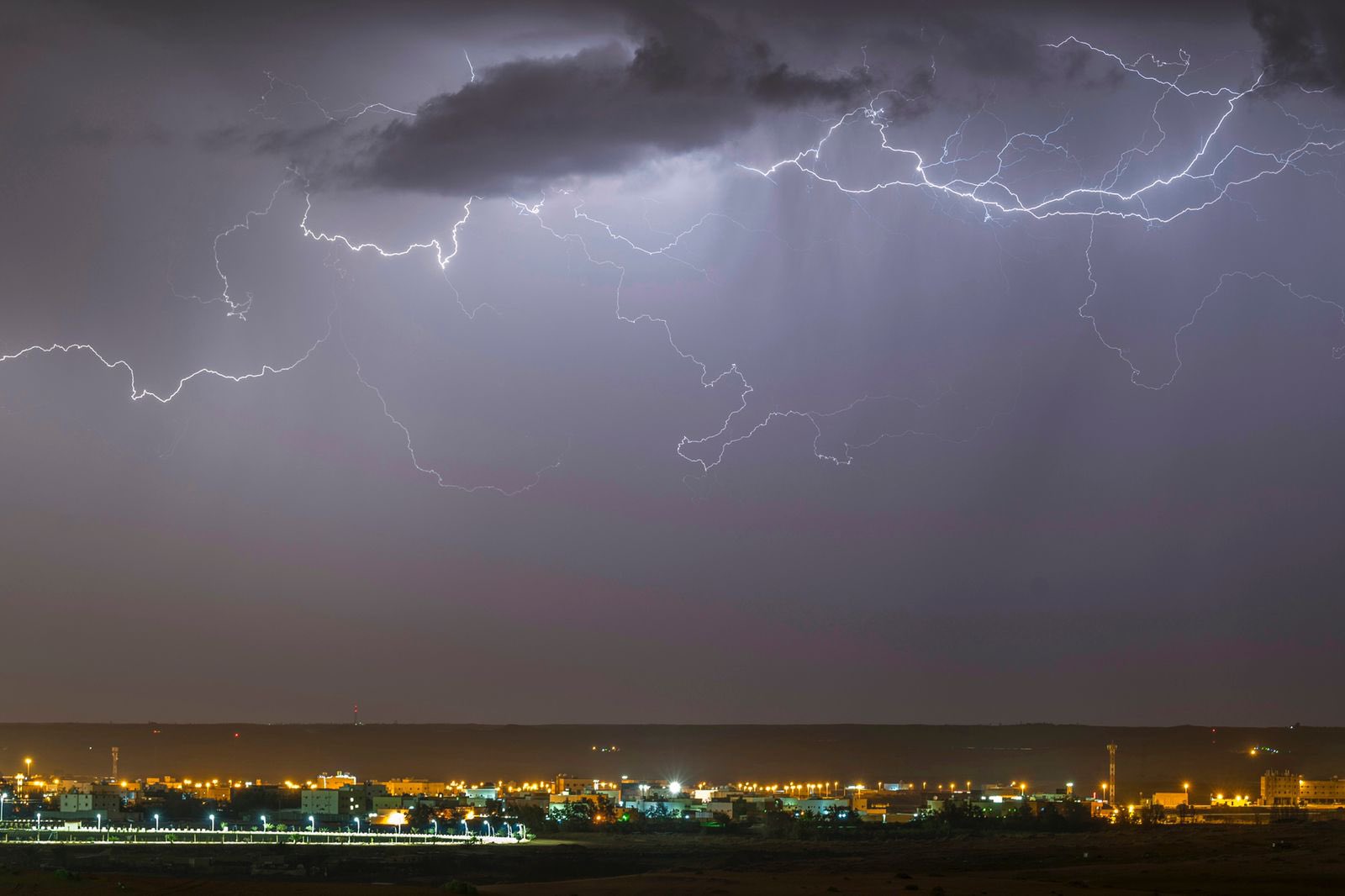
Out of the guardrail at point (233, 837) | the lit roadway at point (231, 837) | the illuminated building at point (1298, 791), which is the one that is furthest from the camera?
the illuminated building at point (1298, 791)

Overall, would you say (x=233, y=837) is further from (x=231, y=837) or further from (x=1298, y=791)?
(x=1298, y=791)

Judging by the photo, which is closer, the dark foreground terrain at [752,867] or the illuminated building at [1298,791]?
the dark foreground terrain at [752,867]

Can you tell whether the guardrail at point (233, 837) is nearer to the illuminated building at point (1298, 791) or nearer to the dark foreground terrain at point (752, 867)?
the dark foreground terrain at point (752, 867)

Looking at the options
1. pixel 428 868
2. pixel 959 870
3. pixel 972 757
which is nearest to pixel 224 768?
pixel 972 757

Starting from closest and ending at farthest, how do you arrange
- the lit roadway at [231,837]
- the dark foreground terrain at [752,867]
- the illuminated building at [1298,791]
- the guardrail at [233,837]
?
1. the dark foreground terrain at [752,867]
2. the guardrail at [233,837]
3. the lit roadway at [231,837]
4. the illuminated building at [1298,791]

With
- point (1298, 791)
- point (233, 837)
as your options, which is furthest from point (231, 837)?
point (1298, 791)

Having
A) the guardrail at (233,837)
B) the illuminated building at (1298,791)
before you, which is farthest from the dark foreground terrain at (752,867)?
the illuminated building at (1298,791)

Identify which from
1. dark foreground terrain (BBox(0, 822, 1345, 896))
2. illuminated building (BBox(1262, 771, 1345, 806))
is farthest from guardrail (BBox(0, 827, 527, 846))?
illuminated building (BBox(1262, 771, 1345, 806))

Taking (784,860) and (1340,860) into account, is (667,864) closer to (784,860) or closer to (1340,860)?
(784,860)

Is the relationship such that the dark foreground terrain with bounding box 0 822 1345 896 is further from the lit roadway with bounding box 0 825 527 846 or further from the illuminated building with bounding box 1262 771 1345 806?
the illuminated building with bounding box 1262 771 1345 806
